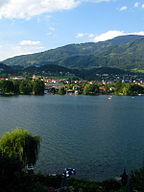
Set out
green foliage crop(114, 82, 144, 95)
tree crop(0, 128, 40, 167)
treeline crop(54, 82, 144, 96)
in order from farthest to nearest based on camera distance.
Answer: green foliage crop(114, 82, 144, 95) → treeline crop(54, 82, 144, 96) → tree crop(0, 128, 40, 167)

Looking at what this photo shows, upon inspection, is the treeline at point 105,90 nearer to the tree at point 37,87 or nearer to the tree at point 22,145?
the tree at point 37,87

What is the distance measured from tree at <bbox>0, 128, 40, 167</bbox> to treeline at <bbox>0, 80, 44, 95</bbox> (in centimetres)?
12000

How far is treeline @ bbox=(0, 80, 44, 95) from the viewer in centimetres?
13961

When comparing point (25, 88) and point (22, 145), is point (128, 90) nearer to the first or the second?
point (25, 88)

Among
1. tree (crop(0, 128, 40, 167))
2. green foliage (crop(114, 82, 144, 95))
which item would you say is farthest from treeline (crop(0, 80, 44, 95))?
tree (crop(0, 128, 40, 167))

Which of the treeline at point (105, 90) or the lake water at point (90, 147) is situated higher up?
the treeline at point (105, 90)

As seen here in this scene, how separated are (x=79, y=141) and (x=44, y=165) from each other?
11927 mm

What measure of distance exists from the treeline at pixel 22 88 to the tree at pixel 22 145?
120002 millimetres

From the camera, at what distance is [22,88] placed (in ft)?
483

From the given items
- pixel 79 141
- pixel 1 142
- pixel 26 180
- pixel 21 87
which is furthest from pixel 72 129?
pixel 21 87

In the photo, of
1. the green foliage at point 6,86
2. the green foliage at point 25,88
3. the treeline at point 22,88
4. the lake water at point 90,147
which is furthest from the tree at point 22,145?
the green foliage at point 25,88

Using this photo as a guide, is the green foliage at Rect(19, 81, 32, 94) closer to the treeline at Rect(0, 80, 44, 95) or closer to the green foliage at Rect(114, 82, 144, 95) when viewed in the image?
the treeline at Rect(0, 80, 44, 95)

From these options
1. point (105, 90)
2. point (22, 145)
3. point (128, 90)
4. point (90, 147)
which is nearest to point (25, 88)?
point (105, 90)

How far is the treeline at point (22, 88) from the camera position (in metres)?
140
